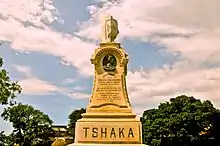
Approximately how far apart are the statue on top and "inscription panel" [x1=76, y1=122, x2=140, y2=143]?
418cm

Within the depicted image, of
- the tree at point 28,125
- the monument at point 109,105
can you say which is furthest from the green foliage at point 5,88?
the tree at point 28,125

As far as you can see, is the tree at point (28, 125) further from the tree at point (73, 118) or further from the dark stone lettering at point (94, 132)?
the dark stone lettering at point (94, 132)

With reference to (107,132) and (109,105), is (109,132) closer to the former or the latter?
(107,132)

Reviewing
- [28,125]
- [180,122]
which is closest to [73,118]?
[28,125]

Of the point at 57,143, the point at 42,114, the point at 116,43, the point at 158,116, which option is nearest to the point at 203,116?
the point at 158,116

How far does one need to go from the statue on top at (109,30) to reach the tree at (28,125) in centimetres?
3627

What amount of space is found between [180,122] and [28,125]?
66.1 feet

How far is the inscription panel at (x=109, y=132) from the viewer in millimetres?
17344

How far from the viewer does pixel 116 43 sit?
19031mm

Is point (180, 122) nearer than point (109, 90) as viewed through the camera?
No

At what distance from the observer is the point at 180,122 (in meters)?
51.6

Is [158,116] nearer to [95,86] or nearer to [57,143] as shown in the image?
[57,143]

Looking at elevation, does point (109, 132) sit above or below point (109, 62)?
below

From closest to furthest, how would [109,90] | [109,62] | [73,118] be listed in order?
[109,90] < [109,62] < [73,118]
